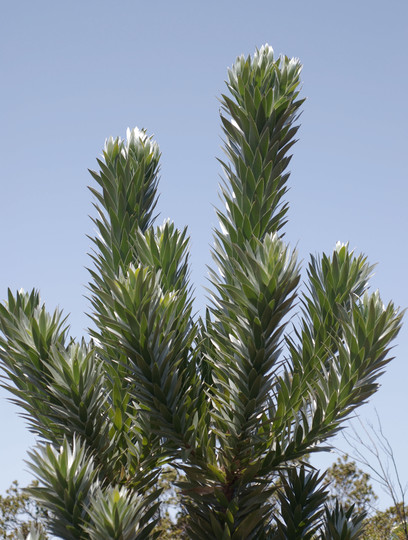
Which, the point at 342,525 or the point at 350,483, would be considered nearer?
the point at 342,525

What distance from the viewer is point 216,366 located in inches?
152

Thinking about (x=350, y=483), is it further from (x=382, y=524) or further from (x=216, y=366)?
(x=216, y=366)

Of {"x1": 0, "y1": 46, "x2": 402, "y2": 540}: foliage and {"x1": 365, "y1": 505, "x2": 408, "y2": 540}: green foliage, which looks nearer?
{"x1": 0, "y1": 46, "x2": 402, "y2": 540}: foliage

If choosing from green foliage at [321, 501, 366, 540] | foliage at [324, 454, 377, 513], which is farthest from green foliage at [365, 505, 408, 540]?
green foliage at [321, 501, 366, 540]

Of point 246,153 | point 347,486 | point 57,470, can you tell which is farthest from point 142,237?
point 347,486

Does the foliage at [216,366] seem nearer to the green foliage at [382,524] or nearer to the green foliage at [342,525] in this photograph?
the green foliage at [342,525]

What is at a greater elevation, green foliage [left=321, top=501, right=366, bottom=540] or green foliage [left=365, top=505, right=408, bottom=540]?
green foliage [left=365, top=505, right=408, bottom=540]

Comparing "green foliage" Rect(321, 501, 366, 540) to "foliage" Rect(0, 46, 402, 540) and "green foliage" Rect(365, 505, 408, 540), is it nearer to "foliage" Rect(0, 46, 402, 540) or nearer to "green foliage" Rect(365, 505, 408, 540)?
"foliage" Rect(0, 46, 402, 540)

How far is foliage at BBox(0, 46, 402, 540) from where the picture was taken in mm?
3570

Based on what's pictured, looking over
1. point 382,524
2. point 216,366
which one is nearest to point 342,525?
point 216,366

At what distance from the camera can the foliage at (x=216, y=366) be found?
3.57 m

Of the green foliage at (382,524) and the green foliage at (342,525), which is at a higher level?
the green foliage at (382,524)

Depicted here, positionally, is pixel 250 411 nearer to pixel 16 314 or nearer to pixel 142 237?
pixel 142 237

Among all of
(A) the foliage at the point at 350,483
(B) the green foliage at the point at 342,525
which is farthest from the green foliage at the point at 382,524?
(B) the green foliage at the point at 342,525
